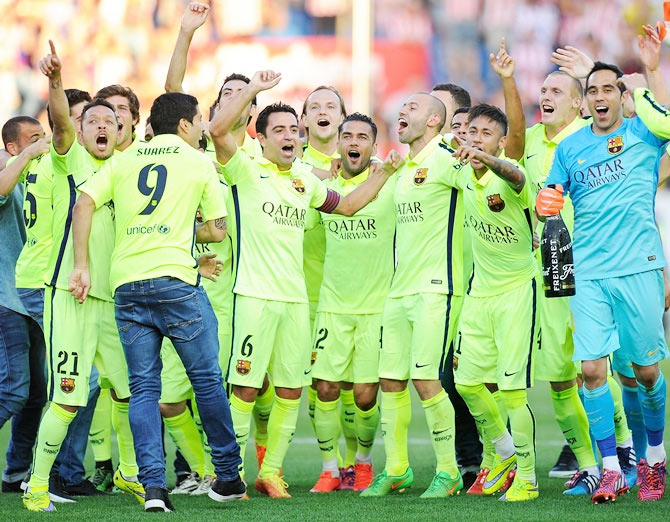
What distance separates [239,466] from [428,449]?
4.02m

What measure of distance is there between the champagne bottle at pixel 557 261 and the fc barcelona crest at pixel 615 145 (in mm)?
607

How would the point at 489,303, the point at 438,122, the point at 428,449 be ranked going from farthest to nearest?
the point at 428,449, the point at 438,122, the point at 489,303

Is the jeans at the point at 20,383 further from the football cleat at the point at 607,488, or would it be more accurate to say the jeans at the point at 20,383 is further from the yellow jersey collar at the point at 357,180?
the football cleat at the point at 607,488

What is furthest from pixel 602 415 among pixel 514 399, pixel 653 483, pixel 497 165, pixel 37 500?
pixel 37 500

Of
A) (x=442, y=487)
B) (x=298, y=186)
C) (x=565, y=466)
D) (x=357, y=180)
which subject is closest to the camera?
(x=442, y=487)

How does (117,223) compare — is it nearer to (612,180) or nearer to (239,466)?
(239,466)

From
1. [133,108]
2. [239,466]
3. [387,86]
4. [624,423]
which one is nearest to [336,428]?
[239,466]

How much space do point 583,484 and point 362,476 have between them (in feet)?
5.62

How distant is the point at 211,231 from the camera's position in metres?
7.96

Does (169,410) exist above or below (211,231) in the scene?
below

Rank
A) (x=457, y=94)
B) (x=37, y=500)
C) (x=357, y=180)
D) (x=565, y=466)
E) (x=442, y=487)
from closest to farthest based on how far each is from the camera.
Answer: (x=37, y=500) < (x=442, y=487) < (x=357, y=180) < (x=565, y=466) < (x=457, y=94)

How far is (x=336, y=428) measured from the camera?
30.1 feet

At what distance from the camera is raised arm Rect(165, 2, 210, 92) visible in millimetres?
9133

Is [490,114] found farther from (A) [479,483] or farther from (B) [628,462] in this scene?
(B) [628,462]
